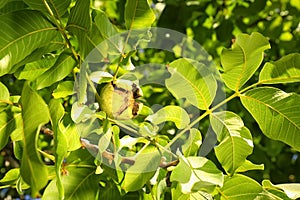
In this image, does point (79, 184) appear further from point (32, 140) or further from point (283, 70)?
point (283, 70)

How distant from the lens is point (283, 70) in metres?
0.93

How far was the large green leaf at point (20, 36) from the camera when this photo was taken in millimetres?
810

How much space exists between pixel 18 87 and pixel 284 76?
1029 millimetres

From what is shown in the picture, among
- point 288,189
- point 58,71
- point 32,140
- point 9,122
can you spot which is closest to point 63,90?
point 58,71

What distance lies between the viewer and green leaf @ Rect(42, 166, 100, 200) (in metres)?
0.91

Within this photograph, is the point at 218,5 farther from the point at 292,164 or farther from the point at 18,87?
the point at 18,87

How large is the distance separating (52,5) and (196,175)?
379 millimetres

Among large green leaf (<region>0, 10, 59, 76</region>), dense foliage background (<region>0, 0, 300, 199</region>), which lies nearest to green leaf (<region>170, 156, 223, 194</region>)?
dense foliage background (<region>0, 0, 300, 199</region>)

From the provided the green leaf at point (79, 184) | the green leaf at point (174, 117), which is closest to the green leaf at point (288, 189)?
the green leaf at point (174, 117)

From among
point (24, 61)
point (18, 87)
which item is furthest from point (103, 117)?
point (18, 87)

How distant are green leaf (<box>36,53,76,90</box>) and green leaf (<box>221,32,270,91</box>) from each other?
0.29 metres

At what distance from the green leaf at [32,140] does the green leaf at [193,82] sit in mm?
331

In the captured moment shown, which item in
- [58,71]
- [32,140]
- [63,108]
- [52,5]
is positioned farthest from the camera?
[58,71]

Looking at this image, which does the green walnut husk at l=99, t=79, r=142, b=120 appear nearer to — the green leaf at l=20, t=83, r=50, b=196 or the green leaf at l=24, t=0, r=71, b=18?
the green leaf at l=24, t=0, r=71, b=18
